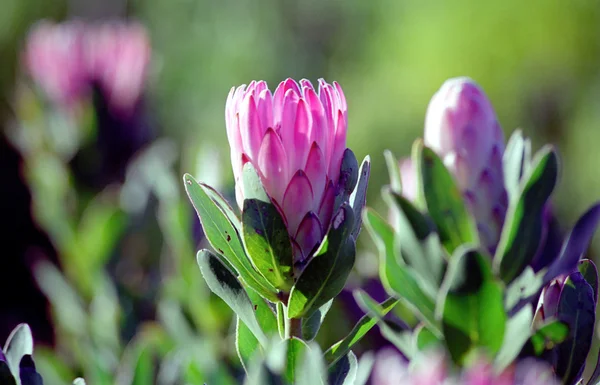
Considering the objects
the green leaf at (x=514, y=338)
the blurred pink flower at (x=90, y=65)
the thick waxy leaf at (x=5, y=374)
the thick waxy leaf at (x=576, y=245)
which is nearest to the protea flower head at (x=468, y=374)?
the green leaf at (x=514, y=338)

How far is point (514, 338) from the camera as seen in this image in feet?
2.42

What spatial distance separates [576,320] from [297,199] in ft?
0.96

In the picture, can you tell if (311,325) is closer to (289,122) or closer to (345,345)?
(345,345)

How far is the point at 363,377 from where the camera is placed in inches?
30.7

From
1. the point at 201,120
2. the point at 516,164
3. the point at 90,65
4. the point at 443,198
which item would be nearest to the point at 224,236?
the point at 443,198

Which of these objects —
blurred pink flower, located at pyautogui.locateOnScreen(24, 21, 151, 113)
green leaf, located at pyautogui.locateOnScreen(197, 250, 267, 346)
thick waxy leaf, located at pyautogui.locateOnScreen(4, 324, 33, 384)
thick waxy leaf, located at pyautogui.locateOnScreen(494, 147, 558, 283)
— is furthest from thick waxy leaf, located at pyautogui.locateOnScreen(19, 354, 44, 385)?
blurred pink flower, located at pyautogui.locateOnScreen(24, 21, 151, 113)

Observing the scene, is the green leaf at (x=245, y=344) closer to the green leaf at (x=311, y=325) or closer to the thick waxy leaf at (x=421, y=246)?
the green leaf at (x=311, y=325)

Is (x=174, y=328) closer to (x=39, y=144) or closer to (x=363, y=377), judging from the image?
(x=363, y=377)

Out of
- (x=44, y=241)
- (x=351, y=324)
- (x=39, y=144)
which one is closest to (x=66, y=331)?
(x=39, y=144)

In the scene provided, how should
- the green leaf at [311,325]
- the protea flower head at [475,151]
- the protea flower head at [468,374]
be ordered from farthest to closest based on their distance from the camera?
the protea flower head at [475,151] → the green leaf at [311,325] → the protea flower head at [468,374]

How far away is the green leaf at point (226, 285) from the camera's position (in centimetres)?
71

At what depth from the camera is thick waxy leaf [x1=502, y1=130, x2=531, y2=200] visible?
88 centimetres

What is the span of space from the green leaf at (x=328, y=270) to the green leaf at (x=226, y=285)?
43mm

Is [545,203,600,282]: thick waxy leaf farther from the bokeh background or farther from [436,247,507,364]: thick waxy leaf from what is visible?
the bokeh background
